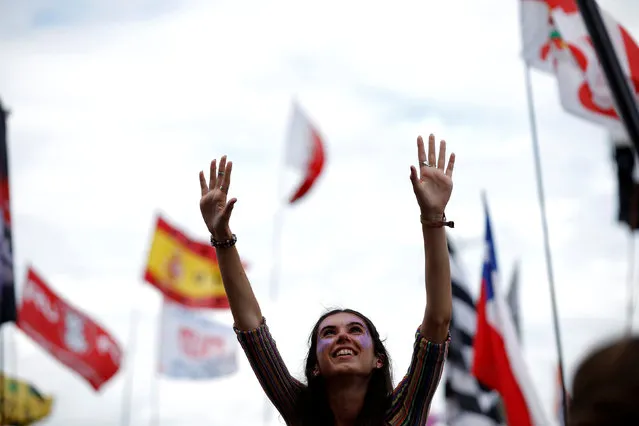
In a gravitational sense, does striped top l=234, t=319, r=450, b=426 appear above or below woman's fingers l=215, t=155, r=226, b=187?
below

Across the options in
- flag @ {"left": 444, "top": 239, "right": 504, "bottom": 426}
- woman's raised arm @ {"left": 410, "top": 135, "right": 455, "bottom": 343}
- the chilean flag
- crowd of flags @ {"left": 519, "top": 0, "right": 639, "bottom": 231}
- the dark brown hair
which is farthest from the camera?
flag @ {"left": 444, "top": 239, "right": 504, "bottom": 426}

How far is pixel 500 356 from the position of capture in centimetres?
1002

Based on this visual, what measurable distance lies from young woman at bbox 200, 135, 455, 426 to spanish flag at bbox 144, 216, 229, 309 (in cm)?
1605

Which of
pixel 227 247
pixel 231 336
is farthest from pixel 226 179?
pixel 231 336

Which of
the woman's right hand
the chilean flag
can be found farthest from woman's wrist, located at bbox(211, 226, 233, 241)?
the chilean flag

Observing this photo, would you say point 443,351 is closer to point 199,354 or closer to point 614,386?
point 614,386

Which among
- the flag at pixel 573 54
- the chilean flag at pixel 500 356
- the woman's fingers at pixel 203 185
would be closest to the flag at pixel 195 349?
the chilean flag at pixel 500 356

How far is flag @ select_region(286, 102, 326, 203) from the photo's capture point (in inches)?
841

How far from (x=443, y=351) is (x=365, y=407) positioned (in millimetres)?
359

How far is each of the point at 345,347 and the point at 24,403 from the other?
70.5 feet

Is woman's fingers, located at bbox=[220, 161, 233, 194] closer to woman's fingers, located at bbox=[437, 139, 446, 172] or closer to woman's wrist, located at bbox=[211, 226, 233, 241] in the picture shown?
woman's wrist, located at bbox=[211, 226, 233, 241]

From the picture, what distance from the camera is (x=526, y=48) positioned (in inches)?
336

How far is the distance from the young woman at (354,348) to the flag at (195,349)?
50.8ft

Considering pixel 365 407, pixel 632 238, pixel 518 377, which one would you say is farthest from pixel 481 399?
pixel 365 407
